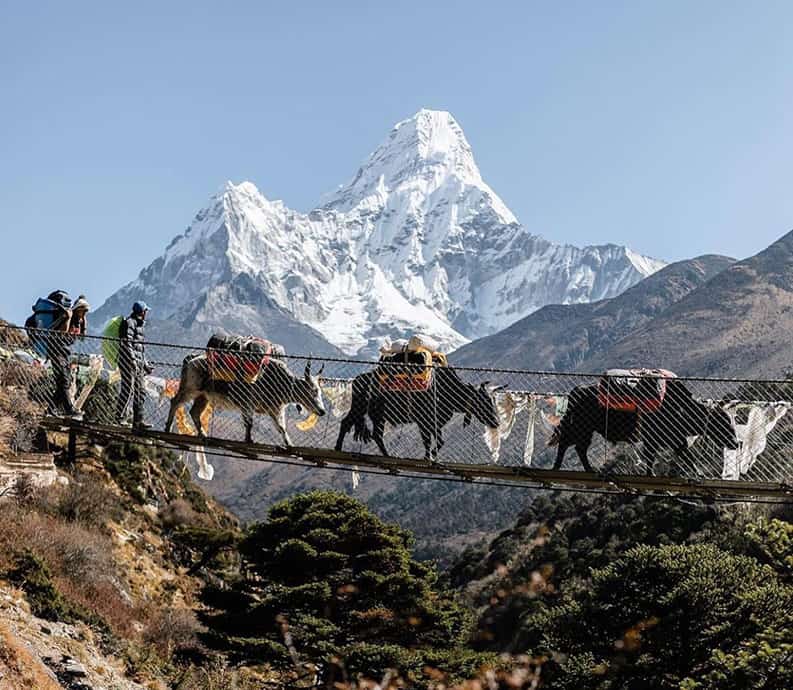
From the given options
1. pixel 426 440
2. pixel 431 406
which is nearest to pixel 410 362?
pixel 431 406

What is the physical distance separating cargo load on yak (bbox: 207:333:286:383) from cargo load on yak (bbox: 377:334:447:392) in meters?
1.16

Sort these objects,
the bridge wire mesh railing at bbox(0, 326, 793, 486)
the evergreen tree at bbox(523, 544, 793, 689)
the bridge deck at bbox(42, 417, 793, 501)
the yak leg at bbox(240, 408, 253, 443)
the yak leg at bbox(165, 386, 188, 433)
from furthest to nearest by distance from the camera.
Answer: the evergreen tree at bbox(523, 544, 793, 689)
the yak leg at bbox(165, 386, 188, 433)
the yak leg at bbox(240, 408, 253, 443)
the bridge wire mesh railing at bbox(0, 326, 793, 486)
the bridge deck at bbox(42, 417, 793, 501)

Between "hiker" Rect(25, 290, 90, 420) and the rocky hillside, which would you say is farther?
the rocky hillside

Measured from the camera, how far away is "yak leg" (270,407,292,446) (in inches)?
419

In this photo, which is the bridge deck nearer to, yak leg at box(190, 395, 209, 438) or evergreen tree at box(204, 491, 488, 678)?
yak leg at box(190, 395, 209, 438)

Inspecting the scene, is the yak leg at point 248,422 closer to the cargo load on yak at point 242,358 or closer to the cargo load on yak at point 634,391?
the cargo load on yak at point 242,358

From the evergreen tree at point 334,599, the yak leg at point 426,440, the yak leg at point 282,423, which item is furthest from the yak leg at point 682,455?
the evergreen tree at point 334,599

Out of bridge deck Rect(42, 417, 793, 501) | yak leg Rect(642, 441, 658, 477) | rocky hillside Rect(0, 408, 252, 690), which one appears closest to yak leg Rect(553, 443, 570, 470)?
bridge deck Rect(42, 417, 793, 501)

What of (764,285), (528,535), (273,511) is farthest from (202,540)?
(764,285)

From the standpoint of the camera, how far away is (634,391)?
1017 centimetres

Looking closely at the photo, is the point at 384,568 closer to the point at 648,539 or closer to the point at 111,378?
the point at 111,378

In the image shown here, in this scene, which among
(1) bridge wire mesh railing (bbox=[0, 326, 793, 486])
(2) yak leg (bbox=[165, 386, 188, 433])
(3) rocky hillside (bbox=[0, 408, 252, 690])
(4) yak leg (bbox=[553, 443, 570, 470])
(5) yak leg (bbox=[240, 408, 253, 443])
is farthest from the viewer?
(3) rocky hillside (bbox=[0, 408, 252, 690])

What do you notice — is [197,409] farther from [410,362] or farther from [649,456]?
[649,456]

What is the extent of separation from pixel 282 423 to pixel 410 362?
152 centimetres
